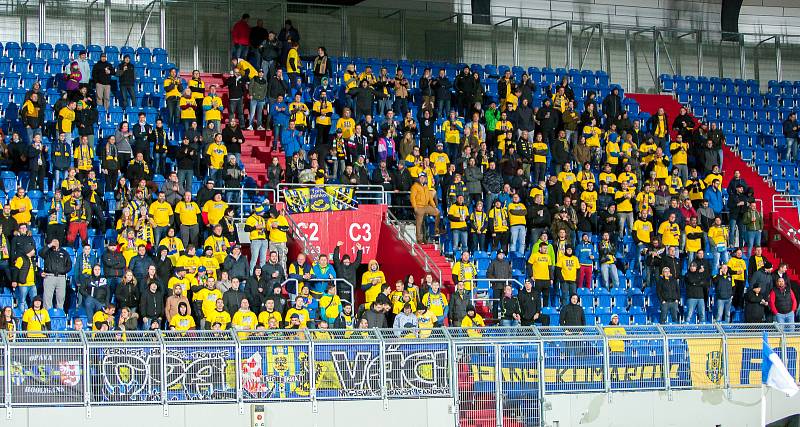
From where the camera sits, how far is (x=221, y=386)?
64.0 ft

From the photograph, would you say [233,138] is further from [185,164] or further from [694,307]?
[694,307]

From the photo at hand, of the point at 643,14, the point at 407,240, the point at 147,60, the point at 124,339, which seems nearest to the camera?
the point at 124,339

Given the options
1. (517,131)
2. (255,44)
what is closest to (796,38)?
(517,131)

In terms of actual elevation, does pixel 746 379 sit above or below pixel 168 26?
below

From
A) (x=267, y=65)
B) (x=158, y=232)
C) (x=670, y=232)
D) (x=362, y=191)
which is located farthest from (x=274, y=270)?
(x=670, y=232)

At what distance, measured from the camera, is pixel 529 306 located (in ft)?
84.1

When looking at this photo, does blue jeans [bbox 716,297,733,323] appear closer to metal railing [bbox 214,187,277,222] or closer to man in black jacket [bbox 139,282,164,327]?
metal railing [bbox 214,187,277,222]

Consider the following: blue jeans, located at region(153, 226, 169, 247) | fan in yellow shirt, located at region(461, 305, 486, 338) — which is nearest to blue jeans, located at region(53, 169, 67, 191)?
blue jeans, located at region(153, 226, 169, 247)

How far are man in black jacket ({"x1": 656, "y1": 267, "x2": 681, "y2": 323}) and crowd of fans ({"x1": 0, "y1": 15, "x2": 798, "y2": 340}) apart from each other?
1.8 inches

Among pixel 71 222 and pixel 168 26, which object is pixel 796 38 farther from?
pixel 71 222

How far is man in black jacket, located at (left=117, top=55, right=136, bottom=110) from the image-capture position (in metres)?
30.2

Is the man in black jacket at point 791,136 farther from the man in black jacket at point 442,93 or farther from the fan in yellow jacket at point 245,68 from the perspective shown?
the fan in yellow jacket at point 245,68

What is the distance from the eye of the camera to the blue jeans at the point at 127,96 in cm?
3028

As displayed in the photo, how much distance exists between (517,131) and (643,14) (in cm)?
971
